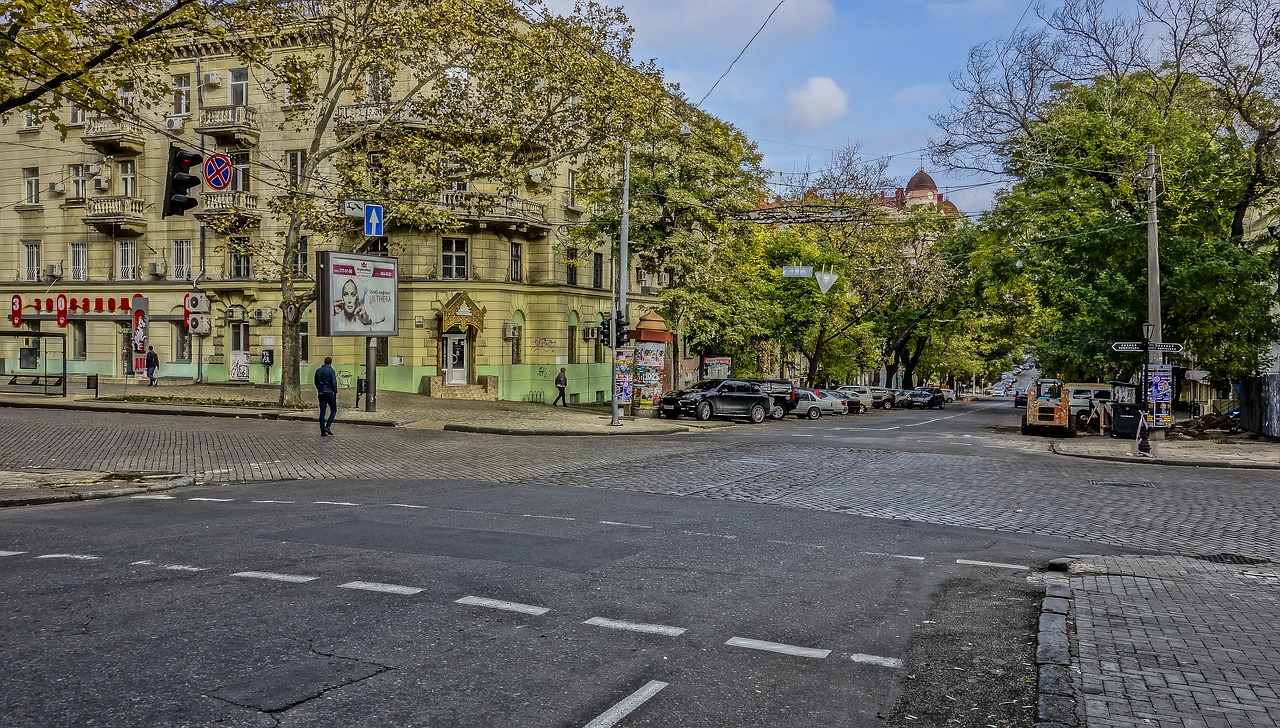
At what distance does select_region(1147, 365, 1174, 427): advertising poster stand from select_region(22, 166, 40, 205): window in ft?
149

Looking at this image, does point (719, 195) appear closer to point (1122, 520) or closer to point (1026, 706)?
point (1122, 520)

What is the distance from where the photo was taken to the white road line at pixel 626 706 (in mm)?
4457

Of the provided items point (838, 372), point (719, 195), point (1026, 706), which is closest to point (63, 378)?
point (719, 195)

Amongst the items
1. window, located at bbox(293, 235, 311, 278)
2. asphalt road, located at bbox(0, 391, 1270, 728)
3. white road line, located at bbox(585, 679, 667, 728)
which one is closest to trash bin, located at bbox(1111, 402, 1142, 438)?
asphalt road, located at bbox(0, 391, 1270, 728)

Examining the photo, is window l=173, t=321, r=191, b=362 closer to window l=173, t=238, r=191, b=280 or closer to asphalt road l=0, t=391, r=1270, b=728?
window l=173, t=238, r=191, b=280

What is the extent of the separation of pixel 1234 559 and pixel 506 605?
7.31 metres

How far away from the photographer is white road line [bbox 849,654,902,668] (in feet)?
18.0

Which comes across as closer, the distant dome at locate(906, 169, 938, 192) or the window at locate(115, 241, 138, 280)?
the window at locate(115, 241, 138, 280)

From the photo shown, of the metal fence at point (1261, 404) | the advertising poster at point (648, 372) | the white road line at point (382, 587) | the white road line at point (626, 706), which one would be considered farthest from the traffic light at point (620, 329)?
the white road line at point (626, 706)

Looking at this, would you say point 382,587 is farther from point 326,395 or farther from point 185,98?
point 185,98

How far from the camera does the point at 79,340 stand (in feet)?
142

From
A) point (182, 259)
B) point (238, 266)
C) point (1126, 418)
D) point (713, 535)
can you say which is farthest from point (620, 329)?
point (182, 259)

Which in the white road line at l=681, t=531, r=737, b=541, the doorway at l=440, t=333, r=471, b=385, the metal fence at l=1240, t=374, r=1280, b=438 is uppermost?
the doorway at l=440, t=333, r=471, b=385

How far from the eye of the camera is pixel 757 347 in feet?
166
